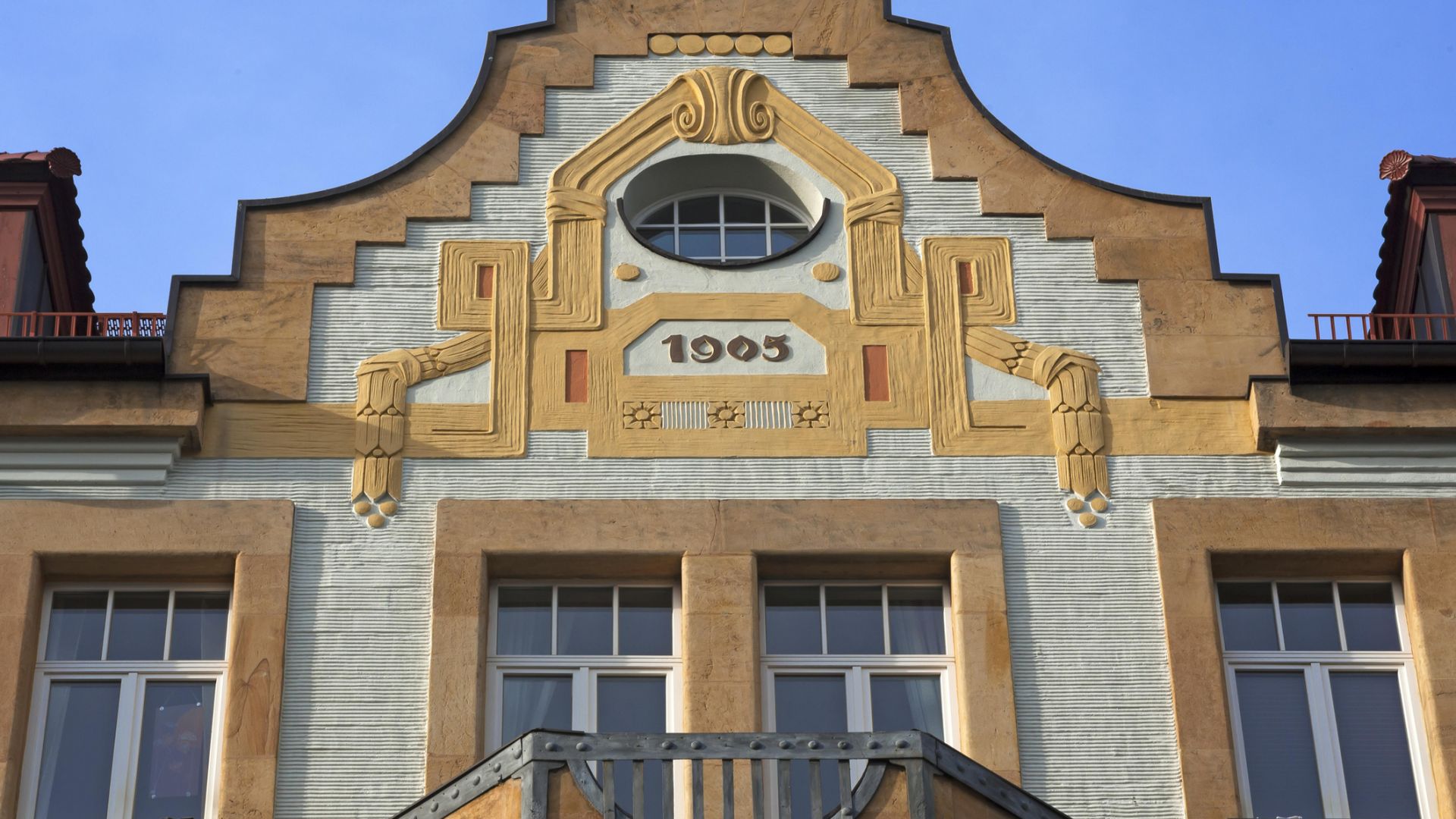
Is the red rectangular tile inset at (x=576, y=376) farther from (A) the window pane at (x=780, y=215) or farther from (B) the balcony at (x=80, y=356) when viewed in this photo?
(B) the balcony at (x=80, y=356)

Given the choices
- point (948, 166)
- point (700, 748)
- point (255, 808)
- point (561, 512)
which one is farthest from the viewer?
point (948, 166)

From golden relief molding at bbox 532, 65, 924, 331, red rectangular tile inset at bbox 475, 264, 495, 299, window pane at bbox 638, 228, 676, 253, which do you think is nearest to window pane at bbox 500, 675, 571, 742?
golden relief molding at bbox 532, 65, 924, 331

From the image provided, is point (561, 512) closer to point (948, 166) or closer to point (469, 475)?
point (469, 475)

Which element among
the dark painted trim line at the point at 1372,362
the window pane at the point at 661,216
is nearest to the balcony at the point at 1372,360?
the dark painted trim line at the point at 1372,362

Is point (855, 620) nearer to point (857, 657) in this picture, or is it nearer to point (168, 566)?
point (857, 657)

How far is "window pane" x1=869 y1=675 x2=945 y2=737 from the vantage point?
16156 mm

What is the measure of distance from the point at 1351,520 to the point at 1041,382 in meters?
2.22

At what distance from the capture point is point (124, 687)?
16141mm

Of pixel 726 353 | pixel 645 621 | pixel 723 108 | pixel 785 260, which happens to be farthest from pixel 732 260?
pixel 645 621

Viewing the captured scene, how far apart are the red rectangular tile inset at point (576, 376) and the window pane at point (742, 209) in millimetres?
1917

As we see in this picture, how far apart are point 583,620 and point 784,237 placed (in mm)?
3453

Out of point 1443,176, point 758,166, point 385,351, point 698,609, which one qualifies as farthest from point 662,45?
point 1443,176

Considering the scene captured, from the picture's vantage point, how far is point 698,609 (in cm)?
1620

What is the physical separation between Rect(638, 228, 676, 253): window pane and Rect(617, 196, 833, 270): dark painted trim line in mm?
394
